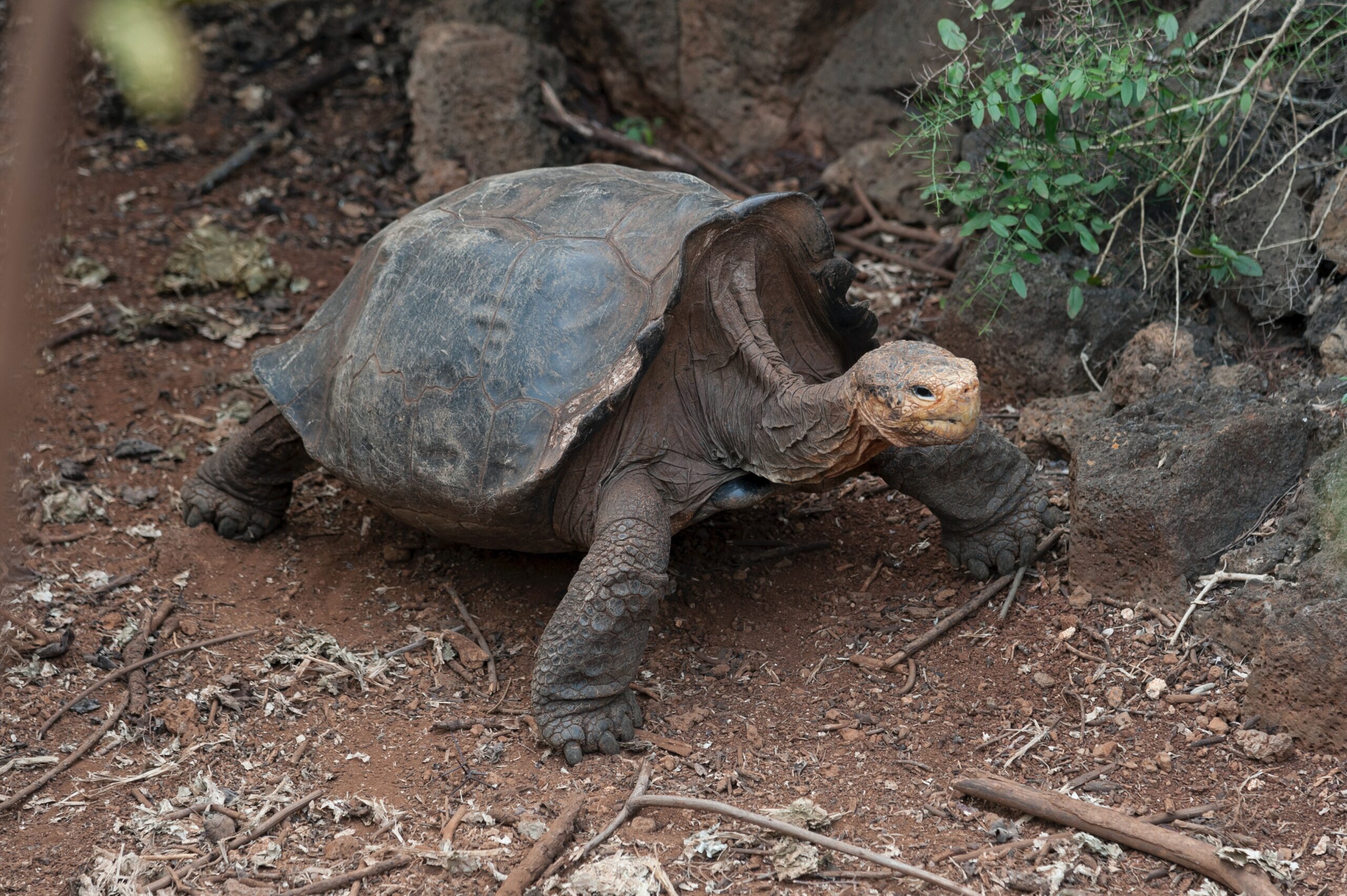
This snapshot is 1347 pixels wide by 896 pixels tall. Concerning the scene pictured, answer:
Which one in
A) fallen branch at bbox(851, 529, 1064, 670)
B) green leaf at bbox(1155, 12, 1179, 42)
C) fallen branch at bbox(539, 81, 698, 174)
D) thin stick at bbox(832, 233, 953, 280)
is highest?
green leaf at bbox(1155, 12, 1179, 42)

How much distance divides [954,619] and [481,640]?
1.69m

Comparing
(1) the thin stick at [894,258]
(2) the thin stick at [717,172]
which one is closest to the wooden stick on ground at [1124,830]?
(1) the thin stick at [894,258]

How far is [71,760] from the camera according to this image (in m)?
3.72

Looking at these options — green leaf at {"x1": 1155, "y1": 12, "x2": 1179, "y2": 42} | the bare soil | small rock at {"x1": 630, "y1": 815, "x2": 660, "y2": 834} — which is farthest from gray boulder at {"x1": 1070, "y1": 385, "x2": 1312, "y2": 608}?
small rock at {"x1": 630, "y1": 815, "x2": 660, "y2": 834}

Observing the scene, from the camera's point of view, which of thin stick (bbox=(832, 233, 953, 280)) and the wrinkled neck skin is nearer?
the wrinkled neck skin

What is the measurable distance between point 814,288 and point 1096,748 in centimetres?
177

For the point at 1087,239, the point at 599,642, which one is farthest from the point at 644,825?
the point at 1087,239

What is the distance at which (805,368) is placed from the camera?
4340mm

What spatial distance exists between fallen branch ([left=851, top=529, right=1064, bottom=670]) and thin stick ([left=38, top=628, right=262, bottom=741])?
2230mm

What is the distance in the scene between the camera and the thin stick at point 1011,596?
4.15 m

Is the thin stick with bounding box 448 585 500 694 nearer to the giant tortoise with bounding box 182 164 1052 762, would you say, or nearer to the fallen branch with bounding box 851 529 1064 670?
the giant tortoise with bounding box 182 164 1052 762

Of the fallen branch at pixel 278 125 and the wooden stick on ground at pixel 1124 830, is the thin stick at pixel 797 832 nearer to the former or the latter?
the wooden stick on ground at pixel 1124 830

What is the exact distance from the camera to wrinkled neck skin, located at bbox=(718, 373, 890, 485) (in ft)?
11.9

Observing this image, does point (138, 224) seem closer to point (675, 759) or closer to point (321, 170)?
point (321, 170)
